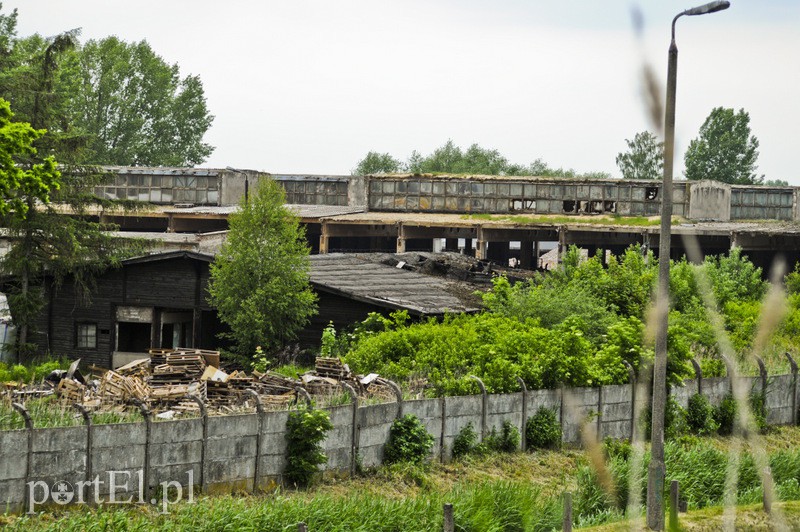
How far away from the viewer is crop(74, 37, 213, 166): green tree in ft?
308

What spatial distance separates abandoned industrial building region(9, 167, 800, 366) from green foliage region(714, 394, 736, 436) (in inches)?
305

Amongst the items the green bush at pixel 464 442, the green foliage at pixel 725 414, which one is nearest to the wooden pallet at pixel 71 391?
the green bush at pixel 464 442

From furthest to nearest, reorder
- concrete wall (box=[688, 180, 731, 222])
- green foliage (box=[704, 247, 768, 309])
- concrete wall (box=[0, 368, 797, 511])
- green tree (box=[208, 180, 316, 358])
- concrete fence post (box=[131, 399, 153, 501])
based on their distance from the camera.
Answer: concrete wall (box=[688, 180, 731, 222]), green foliage (box=[704, 247, 768, 309]), green tree (box=[208, 180, 316, 358]), concrete fence post (box=[131, 399, 153, 501]), concrete wall (box=[0, 368, 797, 511])

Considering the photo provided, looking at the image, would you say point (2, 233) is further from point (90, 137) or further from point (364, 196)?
point (364, 196)

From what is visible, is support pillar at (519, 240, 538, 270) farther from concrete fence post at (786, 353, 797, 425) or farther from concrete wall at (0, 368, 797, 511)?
concrete wall at (0, 368, 797, 511)

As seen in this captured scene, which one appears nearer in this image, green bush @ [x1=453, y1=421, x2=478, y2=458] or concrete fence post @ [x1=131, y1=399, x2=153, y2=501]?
concrete fence post @ [x1=131, y1=399, x2=153, y2=501]

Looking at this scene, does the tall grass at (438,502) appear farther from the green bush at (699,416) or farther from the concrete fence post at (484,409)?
the green bush at (699,416)

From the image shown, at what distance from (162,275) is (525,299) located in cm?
1111

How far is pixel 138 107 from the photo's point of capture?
9681 cm

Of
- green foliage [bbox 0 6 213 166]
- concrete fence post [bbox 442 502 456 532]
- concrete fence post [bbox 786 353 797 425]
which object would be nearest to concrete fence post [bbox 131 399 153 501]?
concrete fence post [bbox 442 502 456 532]

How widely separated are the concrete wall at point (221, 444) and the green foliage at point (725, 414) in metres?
4.98

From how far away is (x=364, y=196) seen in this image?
66.6m

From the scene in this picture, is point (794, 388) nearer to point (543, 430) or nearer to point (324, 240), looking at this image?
point (543, 430)

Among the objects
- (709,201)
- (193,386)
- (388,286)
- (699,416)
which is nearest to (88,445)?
(193,386)
